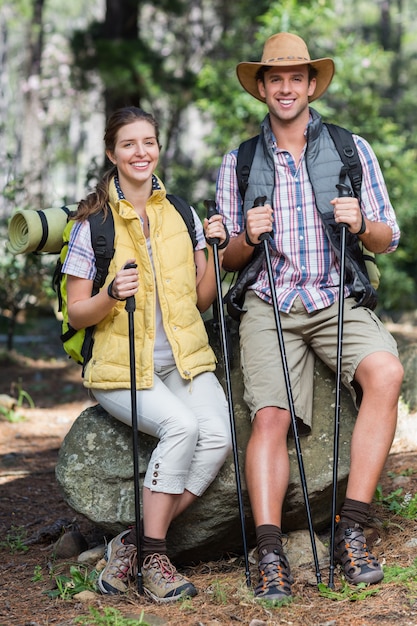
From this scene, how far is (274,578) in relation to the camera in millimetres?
3527

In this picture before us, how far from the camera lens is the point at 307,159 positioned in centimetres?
427

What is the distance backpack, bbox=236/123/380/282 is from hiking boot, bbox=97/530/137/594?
194 cm

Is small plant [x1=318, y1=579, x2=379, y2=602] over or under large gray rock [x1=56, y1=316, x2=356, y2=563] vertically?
under

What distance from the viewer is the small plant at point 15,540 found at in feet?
15.1

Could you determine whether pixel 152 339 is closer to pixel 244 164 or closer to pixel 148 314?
pixel 148 314

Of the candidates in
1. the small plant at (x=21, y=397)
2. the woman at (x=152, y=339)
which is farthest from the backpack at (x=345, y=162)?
the small plant at (x=21, y=397)

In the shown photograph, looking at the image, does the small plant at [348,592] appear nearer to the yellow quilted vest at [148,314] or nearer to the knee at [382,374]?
the knee at [382,374]

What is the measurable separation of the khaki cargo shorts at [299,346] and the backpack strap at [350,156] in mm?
622

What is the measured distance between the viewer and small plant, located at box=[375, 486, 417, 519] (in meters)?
4.41

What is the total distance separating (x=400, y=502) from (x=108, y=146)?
2.60 meters

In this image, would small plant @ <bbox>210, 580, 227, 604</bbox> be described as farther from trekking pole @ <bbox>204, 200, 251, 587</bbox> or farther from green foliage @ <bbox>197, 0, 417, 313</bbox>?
green foliage @ <bbox>197, 0, 417, 313</bbox>

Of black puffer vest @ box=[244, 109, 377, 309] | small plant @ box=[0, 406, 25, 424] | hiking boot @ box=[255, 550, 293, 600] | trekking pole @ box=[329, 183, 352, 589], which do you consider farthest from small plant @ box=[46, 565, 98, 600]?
small plant @ box=[0, 406, 25, 424]

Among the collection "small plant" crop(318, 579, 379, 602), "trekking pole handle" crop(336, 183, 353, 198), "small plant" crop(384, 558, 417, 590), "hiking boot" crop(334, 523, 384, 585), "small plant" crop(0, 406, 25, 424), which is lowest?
"small plant" crop(318, 579, 379, 602)

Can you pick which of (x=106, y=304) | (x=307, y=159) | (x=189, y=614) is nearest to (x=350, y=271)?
(x=307, y=159)
